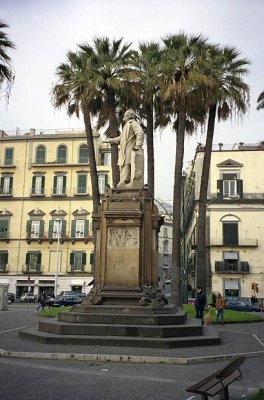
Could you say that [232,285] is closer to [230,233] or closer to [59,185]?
[230,233]

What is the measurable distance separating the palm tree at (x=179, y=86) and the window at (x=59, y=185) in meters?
30.9

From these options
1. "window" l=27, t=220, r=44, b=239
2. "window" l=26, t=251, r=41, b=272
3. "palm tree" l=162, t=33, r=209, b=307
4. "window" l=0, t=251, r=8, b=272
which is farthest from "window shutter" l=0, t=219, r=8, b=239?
"palm tree" l=162, t=33, r=209, b=307

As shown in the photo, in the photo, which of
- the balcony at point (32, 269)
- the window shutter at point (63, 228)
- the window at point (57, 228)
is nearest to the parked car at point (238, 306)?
the window shutter at point (63, 228)

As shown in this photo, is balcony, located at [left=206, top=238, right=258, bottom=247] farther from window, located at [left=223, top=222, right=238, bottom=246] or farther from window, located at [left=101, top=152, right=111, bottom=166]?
window, located at [left=101, top=152, right=111, bottom=166]

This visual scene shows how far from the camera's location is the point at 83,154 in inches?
2125

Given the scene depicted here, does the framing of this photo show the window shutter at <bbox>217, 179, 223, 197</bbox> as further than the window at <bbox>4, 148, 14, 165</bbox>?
No

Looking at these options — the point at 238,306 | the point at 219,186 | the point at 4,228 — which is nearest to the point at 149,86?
the point at 238,306

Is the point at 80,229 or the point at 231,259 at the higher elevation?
the point at 80,229

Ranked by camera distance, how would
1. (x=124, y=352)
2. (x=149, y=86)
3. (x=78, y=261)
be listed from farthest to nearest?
1. (x=78, y=261)
2. (x=149, y=86)
3. (x=124, y=352)

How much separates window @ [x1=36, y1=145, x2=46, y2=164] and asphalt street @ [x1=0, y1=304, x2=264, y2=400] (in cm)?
4530

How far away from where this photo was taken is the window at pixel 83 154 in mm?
53625

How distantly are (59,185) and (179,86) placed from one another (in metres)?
33.2

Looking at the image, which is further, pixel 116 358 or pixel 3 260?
pixel 3 260

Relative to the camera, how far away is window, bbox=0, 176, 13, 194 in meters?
54.9
